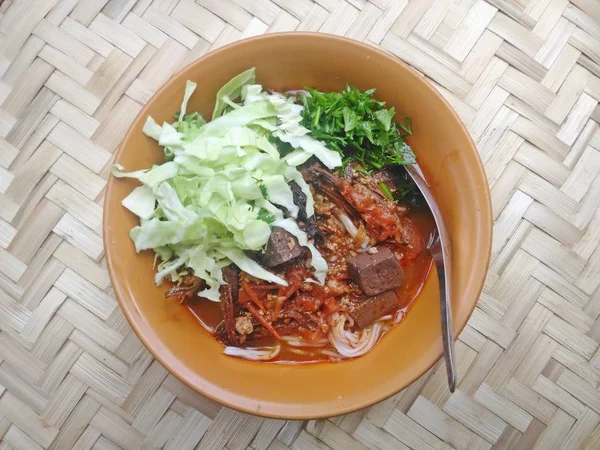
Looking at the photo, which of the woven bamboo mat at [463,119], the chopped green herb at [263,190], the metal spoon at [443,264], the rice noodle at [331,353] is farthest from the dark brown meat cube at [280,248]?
the woven bamboo mat at [463,119]

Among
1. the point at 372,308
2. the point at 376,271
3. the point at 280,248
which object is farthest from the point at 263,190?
the point at 372,308

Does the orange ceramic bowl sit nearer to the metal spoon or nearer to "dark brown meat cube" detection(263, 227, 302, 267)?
the metal spoon

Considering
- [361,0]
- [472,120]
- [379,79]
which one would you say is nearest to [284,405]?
[379,79]

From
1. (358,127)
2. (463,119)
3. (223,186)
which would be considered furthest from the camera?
(463,119)

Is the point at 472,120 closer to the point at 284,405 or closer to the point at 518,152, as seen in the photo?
the point at 518,152

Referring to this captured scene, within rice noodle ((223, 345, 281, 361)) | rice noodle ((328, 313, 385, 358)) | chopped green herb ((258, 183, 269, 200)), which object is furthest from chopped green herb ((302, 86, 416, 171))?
rice noodle ((223, 345, 281, 361))

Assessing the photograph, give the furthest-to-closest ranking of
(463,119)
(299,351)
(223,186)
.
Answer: (463,119) → (299,351) → (223,186)

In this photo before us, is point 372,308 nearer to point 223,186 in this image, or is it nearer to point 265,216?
point 265,216
